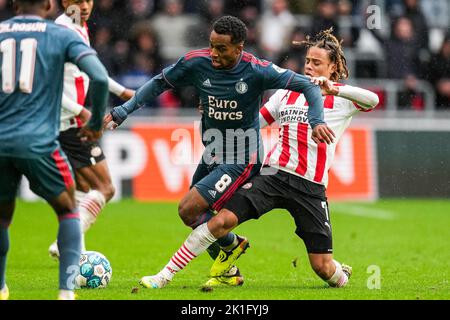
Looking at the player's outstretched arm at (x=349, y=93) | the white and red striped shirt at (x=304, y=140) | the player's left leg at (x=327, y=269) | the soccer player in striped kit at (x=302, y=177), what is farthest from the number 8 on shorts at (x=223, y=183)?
the player's outstretched arm at (x=349, y=93)

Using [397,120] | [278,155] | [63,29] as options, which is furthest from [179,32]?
[63,29]

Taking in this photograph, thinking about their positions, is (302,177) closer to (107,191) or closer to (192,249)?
(192,249)

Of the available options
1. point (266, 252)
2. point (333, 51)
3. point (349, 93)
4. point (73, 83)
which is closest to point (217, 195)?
point (349, 93)

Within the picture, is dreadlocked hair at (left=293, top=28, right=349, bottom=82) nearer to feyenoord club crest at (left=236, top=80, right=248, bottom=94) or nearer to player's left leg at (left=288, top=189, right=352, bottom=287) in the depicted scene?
feyenoord club crest at (left=236, top=80, right=248, bottom=94)

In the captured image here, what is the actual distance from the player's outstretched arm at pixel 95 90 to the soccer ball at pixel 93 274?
171 cm

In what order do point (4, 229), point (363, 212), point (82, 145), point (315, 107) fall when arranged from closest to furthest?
1. point (4, 229)
2. point (315, 107)
3. point (82, 145)
4. point (363, 212)

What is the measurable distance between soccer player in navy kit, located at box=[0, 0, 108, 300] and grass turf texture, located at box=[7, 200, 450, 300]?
0.78 meters

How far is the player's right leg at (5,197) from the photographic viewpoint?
21.0 feet

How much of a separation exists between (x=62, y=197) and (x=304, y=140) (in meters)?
2.61

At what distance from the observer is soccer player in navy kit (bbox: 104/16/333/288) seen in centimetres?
778

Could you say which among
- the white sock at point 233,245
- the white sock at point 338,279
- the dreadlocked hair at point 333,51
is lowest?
the white sock at point 338,279

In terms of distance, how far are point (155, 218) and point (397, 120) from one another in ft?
18.1

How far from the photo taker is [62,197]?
255 inches

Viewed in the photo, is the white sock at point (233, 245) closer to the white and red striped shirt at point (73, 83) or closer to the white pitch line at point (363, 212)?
Result: the white and red striped shirt at point (73, 83)
